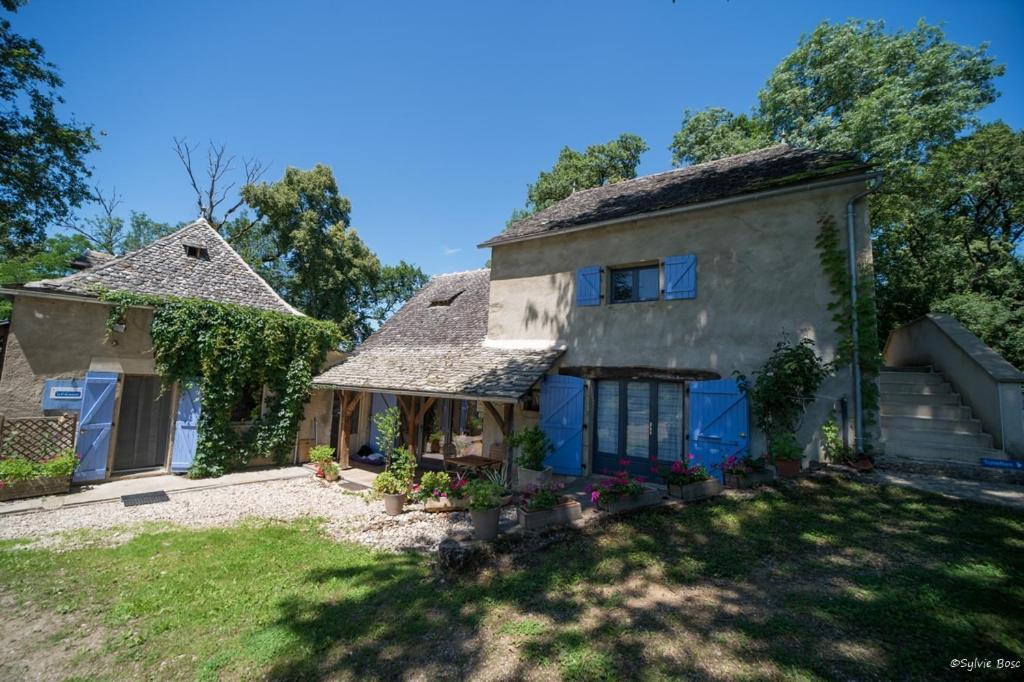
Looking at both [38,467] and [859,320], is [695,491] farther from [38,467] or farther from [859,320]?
[38,467]

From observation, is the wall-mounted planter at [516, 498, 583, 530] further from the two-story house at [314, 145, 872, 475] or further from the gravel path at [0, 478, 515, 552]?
the two-story house at [314, 145, 872, 475]

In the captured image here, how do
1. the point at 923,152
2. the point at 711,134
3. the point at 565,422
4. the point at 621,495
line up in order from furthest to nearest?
1. the point at 711,134
2. the point at 923,152
3. the point at 565,422
4. the point at 621,495

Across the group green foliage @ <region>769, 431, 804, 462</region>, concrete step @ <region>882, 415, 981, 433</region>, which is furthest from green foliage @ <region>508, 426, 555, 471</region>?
concrete step @ <region>882, 415, 981, 433</region>

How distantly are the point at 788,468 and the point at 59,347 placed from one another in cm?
1499

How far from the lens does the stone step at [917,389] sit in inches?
327

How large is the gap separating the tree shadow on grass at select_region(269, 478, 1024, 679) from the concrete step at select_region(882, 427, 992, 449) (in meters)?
2.74

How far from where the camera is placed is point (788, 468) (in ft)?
23.4

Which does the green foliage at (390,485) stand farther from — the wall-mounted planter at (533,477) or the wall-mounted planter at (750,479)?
the wall-mounted planter at (750,479)

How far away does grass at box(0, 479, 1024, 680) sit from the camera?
3215 mm

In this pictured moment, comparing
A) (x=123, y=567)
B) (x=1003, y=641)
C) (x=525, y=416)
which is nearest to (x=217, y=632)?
(x=123, y=567)

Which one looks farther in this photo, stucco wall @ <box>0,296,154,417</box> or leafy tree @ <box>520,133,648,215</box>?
leafy tree @ <box>520,133,648,215</box>

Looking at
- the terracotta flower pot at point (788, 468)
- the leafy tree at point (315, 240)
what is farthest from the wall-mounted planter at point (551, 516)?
the leafy tree at point (315, 240)

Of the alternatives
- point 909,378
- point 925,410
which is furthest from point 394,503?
point 909,378

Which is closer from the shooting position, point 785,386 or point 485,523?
point 485,523
